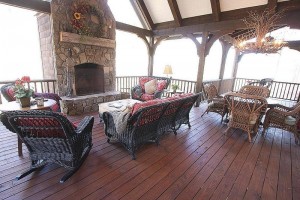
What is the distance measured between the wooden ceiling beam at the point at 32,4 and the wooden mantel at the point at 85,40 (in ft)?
2.09

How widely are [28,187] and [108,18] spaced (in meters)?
4.96

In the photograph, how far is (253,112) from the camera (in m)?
3.34

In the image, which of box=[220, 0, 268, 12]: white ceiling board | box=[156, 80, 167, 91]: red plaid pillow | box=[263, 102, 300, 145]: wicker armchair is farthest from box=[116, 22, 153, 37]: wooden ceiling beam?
box=[263, 102, 300, 145]: wicker armchair

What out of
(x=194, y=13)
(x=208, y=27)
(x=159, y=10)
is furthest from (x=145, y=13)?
(x=208, y=27)

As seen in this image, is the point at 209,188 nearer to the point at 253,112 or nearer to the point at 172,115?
the point at 172,115

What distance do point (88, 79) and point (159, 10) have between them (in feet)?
12.4

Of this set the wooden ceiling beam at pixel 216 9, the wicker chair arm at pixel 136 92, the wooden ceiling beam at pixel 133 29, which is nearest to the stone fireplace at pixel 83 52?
the wooden ceiling beam at pixel 133 29

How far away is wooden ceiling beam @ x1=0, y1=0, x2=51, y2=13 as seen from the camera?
3.53 meters

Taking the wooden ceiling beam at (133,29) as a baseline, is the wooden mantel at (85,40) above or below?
below

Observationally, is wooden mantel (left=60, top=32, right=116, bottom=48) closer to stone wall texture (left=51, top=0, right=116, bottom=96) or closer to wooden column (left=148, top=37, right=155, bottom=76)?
stone wall texture (left=51, top=0, right=116, bottom=96)

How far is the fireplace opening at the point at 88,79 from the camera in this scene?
4891 millimetres

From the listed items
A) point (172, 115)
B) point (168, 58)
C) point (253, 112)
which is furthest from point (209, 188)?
point (168, 58)

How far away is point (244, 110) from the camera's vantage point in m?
3.49

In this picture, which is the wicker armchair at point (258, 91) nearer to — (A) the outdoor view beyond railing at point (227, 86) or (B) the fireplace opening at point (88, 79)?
(A) the outdoor view beyond railing at point (227, 86)
